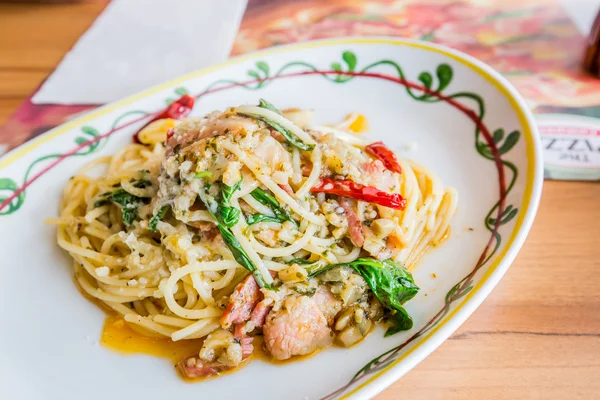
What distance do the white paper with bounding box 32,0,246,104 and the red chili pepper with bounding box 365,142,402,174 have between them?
2.15 m

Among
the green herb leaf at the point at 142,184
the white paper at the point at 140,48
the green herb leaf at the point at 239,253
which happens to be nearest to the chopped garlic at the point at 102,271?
the green herb leaf at the point at 142,184

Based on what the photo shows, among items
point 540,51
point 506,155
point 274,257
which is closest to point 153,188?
point 274,257

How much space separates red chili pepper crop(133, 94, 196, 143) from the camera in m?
3.61

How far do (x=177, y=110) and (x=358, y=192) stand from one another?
5.05ft

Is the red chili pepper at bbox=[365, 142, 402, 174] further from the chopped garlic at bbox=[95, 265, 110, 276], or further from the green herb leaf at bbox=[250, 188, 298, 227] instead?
the chopped garlic at bbox=[95, 265, 110, 276]

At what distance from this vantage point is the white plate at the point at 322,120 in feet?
7.78

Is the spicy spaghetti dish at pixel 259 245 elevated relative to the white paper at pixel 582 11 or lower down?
lower down

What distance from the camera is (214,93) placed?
3.81 metres

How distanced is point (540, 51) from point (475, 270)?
9.53ft

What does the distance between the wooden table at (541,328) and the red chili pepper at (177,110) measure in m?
2.23

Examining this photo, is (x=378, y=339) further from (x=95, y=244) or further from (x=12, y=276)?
(x=12, y=276)

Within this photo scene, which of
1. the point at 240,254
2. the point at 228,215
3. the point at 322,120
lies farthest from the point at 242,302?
the point at 322,120

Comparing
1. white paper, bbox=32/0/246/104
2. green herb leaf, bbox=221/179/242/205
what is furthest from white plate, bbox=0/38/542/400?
white paper, bbox=32/0/246/104

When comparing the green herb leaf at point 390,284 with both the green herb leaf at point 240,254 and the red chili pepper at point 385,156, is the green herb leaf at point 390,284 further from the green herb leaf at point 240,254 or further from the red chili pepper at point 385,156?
the red chili pepper at point 385,156
